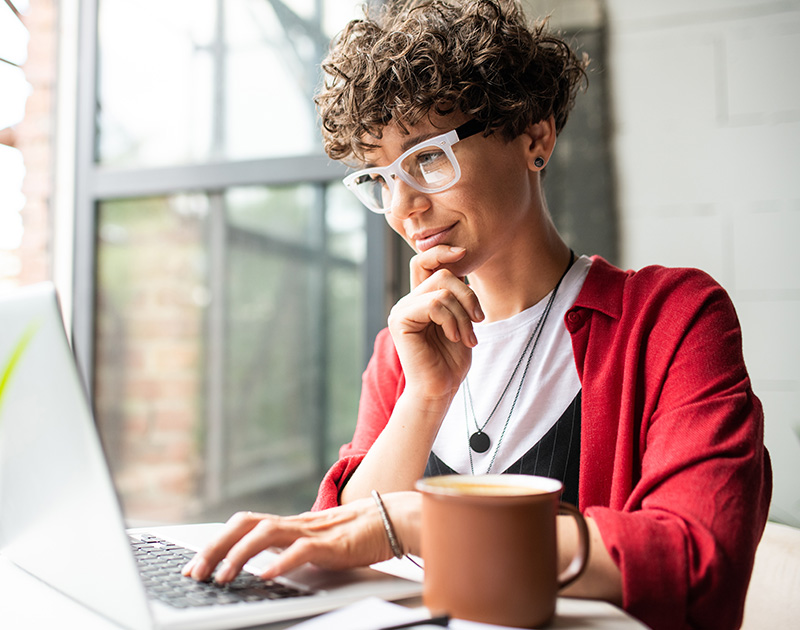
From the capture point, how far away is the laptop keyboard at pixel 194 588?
545 mm

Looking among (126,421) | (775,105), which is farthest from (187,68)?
(775,105)

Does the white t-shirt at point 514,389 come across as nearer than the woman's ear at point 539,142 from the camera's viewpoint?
Yes

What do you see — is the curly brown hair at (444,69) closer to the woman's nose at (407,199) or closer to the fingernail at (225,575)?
the woman's nose at (407,199)

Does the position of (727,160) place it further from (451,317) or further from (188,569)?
(188,569)

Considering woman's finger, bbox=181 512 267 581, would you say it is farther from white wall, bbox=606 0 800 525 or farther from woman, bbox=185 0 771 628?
white wall, bbox=606 0 800 525

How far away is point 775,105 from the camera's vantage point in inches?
76.0

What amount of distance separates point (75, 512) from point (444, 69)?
Answer: 2.79 ft

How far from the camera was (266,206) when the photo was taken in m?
2.38

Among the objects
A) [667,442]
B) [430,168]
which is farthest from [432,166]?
[667,442]

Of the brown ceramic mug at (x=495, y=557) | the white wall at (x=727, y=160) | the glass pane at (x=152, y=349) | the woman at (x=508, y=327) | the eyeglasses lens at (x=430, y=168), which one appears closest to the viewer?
the brown ceramic mug at (x=495, y=557)

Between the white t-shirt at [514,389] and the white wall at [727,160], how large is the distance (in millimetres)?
992

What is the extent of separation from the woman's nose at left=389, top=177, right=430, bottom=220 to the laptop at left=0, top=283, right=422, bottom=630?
Result: 0.63 meters

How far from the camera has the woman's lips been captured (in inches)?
44.6

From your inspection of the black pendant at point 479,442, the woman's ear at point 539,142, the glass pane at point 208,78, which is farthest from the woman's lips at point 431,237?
the glass pane at point 208,78
